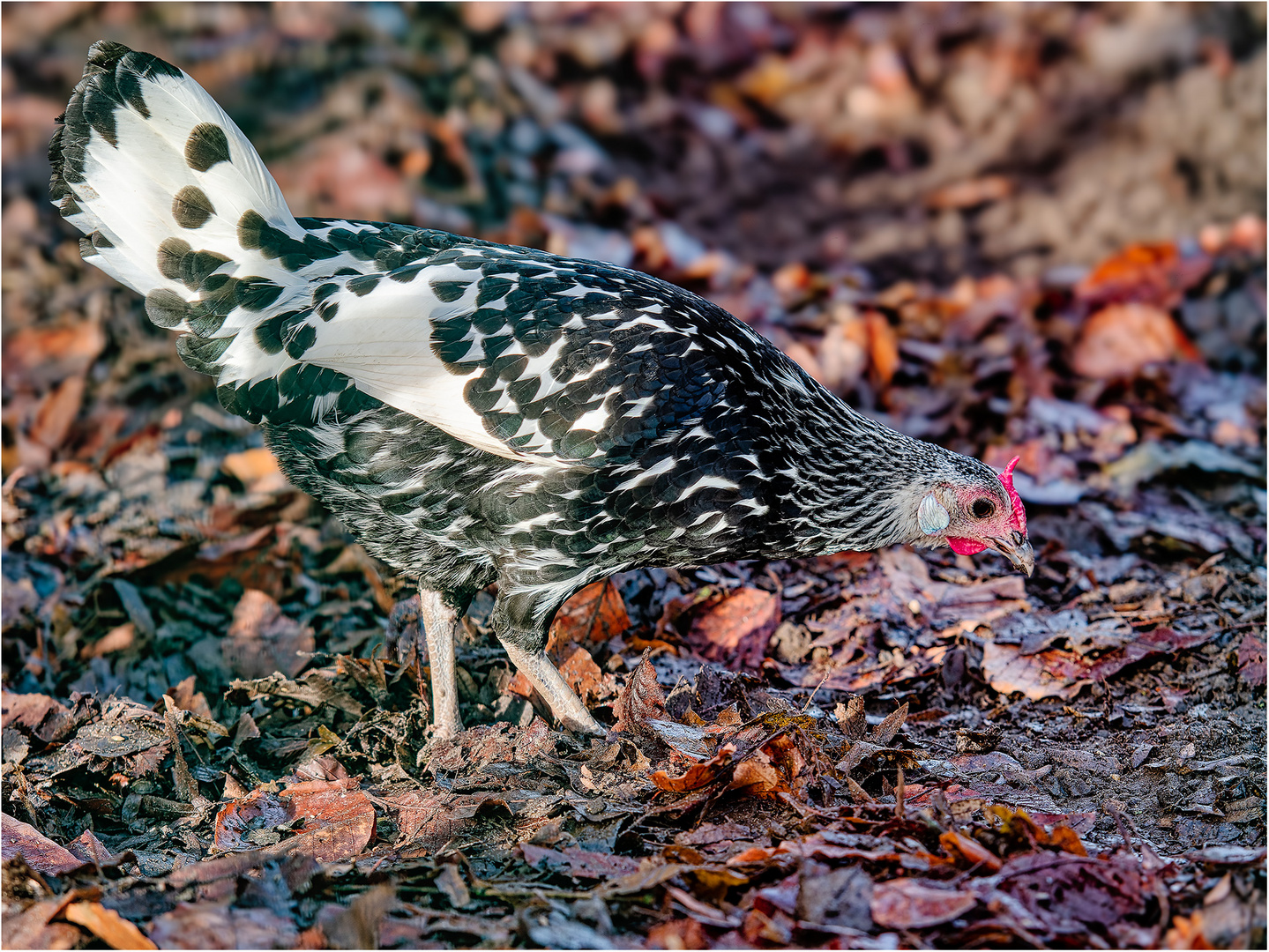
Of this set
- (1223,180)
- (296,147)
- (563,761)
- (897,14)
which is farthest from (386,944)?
(897,14)

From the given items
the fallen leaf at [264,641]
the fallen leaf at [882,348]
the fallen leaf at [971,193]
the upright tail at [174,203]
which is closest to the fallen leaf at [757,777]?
the fallen leaf at [264,641]

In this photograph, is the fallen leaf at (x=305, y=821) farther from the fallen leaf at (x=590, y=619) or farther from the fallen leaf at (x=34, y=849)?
the fallen leaf at (x=590, y=619)

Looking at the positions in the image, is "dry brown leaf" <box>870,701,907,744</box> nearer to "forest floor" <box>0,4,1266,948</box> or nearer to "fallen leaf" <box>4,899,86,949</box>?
"forest floor" <box>0,4,1266,948</box>

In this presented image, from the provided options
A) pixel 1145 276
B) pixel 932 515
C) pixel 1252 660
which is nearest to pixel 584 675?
pixel 932 515

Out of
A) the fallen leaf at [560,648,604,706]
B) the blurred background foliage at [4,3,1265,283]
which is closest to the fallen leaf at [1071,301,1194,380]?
the blurred background foliage at [4,3,1265,283]

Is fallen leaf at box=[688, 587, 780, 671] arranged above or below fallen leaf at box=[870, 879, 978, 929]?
above
